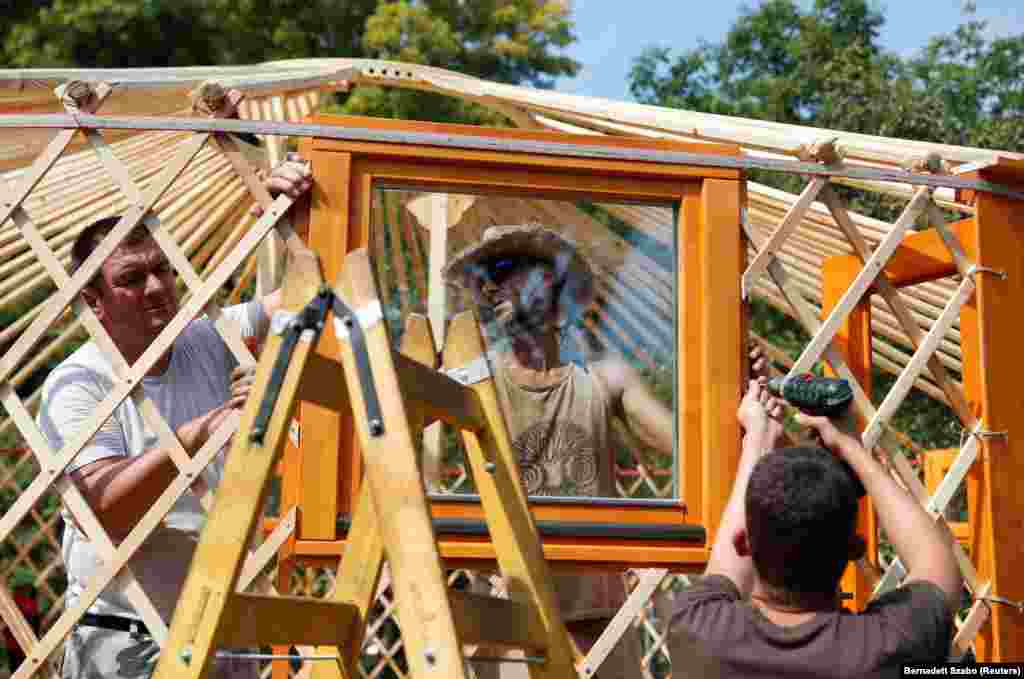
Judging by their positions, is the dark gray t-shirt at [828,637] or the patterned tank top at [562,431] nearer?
the dark gray t-shirt at [828,637]

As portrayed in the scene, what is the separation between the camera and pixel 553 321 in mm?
2551

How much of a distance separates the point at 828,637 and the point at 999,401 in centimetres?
146

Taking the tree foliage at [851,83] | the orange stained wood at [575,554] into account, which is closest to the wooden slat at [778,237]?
the orange stained wood at [575,554]

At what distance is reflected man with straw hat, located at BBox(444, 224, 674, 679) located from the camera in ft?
8.28

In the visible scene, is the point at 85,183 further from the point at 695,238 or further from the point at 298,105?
the point at 695,238

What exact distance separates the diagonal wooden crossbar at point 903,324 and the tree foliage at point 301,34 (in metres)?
7.46

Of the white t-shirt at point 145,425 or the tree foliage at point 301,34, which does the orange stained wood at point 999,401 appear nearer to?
the white t-shirt at point 145,425

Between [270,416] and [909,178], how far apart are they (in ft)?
5.64

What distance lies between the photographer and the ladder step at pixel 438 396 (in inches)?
65.4

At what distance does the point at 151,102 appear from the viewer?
359 centimetres

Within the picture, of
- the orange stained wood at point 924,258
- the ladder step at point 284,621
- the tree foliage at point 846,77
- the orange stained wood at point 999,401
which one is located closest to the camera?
the ladder step at point 284,621

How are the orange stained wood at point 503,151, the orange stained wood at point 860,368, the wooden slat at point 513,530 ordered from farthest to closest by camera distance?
the orange stained wood at point 860,368
the orange stained wood at point 503,151
the wooden slat at point 513,530

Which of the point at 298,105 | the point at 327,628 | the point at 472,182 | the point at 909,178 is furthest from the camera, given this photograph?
the point at 298,105

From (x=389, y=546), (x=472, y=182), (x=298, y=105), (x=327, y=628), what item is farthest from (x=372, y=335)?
(x=298, y=105)
